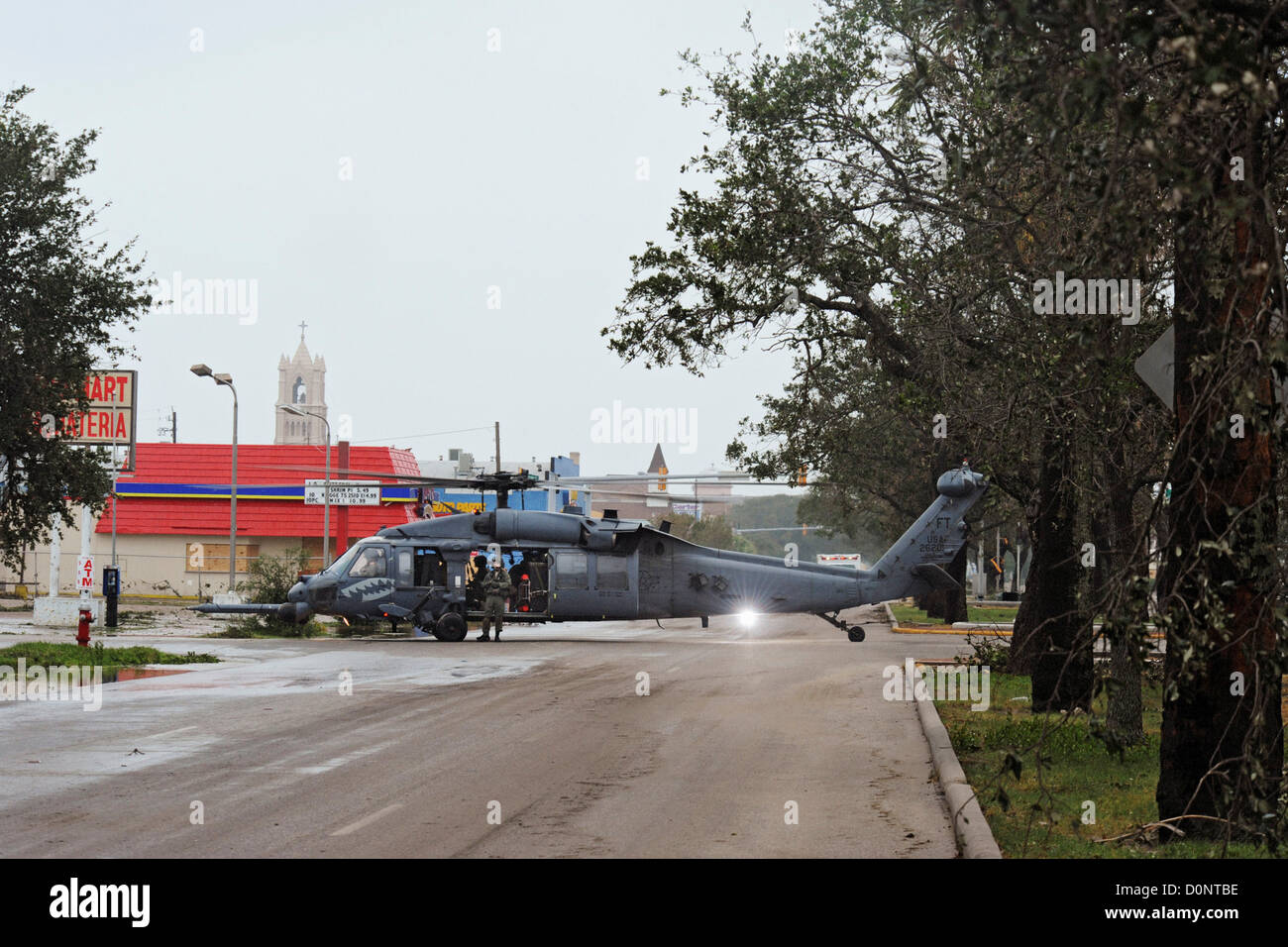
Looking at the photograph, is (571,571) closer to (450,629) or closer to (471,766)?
(450,629)

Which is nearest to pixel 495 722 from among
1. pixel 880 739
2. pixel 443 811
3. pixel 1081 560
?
pixel 880 739

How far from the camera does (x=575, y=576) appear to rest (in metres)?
32.7

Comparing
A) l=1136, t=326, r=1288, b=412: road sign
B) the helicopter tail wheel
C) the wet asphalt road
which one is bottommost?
the helicopter tail wheel

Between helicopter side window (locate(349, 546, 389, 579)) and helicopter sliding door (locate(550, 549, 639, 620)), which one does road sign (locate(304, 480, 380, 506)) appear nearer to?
helicopter side window (locate(349, 546, 389, 579))

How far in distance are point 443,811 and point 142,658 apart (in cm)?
1629

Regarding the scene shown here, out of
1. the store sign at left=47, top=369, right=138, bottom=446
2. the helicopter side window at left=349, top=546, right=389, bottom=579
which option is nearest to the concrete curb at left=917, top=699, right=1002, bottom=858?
the helicopter side window at left=349, top=546, right=389, bottom=579

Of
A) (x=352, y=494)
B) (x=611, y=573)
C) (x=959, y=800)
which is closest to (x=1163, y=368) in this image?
(x=959, y=800)

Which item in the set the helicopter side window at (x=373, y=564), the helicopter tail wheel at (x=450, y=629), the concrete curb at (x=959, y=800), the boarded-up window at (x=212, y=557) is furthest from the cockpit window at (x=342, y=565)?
the boarded-up window at (x=212, y=557)

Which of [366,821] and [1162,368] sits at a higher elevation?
[1162,368]

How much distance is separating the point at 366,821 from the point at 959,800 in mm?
4757

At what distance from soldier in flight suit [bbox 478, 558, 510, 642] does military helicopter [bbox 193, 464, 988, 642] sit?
0.20 m

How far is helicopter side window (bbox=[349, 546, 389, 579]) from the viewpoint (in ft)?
106

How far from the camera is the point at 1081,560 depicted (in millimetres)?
20844

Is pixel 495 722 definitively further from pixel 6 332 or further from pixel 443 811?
pixel 6 332
